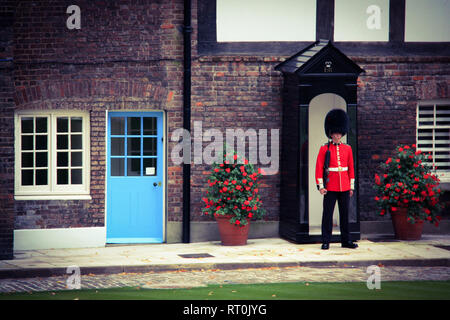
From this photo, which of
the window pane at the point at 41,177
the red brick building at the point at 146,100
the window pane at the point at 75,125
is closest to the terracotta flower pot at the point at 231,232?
the red brick building at the point at 146,100

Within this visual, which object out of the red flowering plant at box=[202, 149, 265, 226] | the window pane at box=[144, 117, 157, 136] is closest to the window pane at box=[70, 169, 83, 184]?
the window pane at box=[144, 117, 157, 136]

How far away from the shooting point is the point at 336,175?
12.7 metres

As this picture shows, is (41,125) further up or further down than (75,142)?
further up

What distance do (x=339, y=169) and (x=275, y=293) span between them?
400 centimetres

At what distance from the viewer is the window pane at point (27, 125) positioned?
535 inches

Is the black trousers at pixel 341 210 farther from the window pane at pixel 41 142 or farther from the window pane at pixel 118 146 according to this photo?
the window pane at pixel 41 142

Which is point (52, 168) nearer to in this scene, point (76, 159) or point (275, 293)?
point (76, 159)

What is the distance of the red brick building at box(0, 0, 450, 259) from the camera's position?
1345 centimetres

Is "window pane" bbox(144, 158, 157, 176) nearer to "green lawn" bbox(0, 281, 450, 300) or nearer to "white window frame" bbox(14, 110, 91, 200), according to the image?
"white window frame" bbox(14, 110, 91, 200)

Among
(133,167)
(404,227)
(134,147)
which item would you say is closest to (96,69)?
(134,147)

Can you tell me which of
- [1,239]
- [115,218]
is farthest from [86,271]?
[115,218]

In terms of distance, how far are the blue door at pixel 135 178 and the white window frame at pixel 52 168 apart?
42cm

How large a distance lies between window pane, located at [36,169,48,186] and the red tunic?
491cm
